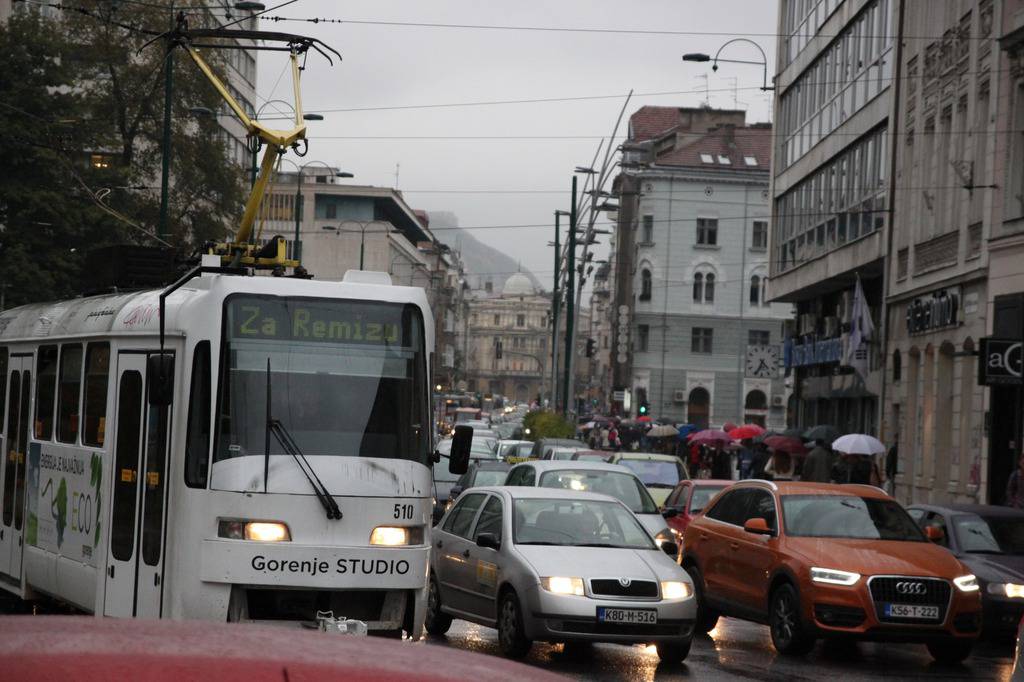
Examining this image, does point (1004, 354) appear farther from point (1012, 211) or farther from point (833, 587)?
point (833, 587)

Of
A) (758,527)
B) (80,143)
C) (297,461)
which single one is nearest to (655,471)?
(758,527)

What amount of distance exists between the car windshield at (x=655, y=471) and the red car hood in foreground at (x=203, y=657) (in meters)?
26.7

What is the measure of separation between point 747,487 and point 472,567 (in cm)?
343

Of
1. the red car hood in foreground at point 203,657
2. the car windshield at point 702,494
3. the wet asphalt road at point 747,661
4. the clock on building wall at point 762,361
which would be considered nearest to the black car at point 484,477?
the car windshield at point 702,494

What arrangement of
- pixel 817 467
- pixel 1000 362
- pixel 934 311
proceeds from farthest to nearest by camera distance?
pixel 934 311 < pixel 817 467 < pixel 1000 362

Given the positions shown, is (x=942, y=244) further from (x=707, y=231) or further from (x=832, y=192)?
(x=707, y=231)

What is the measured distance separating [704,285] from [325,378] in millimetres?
86713

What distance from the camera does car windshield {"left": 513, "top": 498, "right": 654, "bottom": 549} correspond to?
15.5 metres

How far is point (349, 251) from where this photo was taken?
116188 mm

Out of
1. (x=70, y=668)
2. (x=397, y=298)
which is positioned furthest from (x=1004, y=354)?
(x=70, y=668)

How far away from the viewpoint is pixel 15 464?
15961 millimetres

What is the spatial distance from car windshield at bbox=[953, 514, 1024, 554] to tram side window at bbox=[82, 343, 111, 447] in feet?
31.0

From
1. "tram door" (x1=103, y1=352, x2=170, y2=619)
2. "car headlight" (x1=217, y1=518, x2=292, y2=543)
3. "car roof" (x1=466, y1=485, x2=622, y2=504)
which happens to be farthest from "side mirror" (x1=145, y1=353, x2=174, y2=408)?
"car roof" (x1=466, y1=485, x2=622, y2=504)

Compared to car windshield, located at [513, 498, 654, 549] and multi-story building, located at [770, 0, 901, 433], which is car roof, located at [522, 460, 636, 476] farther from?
multi-story building, located at [770, 0, 901, 433]
